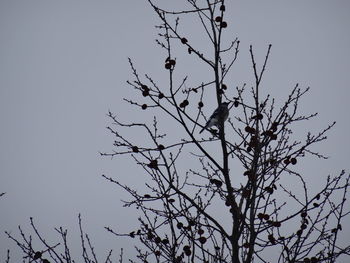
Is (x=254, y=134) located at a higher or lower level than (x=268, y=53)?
lower

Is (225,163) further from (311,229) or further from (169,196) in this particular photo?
(311,229)

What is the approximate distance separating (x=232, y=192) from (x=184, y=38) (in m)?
2.06

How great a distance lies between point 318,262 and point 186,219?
160 centimetres

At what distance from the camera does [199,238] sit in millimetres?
4395

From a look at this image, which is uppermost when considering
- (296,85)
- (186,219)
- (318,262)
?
(296,85)

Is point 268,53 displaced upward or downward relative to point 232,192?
upward

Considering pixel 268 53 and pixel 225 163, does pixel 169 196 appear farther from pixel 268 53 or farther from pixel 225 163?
pixel 268 53

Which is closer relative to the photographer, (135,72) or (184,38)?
(135,72)

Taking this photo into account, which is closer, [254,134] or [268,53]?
[268,53]

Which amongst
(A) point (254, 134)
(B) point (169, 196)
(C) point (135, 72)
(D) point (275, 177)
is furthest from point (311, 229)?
(C) point (135, 72)

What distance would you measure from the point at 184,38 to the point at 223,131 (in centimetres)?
135

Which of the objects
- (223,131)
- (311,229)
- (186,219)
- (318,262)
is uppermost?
(223,131)

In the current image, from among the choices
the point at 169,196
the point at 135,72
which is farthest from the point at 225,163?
the point at 135,72

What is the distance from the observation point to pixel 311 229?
4.25 m
